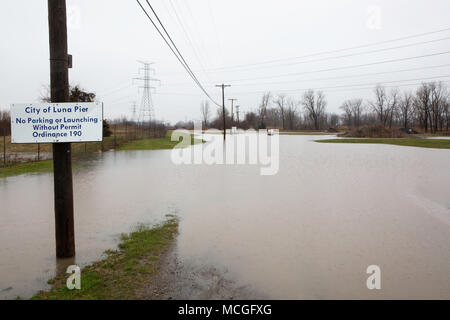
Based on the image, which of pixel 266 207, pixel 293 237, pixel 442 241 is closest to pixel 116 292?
pixel 293 237

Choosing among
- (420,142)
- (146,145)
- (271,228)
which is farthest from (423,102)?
(271,228)

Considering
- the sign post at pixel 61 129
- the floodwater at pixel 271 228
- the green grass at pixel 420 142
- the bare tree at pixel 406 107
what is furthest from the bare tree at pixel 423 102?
the sign post at pixel 61 129

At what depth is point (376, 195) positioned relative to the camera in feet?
30.1

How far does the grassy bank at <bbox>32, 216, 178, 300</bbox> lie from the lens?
3.67 meters

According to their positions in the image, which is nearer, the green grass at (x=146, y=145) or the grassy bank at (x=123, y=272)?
the grassy bank at (x=123, y=272)

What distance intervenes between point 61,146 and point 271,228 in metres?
4.01

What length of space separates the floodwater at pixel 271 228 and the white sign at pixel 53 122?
1834 mm

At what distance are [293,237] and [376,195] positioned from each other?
15.1 ft

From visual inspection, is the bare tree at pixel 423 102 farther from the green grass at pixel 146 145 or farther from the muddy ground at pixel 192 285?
the muddy ground at pixel 192 285

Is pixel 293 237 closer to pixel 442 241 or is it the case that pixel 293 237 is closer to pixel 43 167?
pixel 442 241

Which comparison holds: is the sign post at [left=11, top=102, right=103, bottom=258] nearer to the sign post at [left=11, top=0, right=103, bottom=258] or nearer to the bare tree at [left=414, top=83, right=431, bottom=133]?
the sign post at [left=11, top=0, right=103, bottom=258]

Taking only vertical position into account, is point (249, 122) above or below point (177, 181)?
above

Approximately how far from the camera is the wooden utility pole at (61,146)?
14.9 feet

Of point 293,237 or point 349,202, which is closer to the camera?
point 293,237
